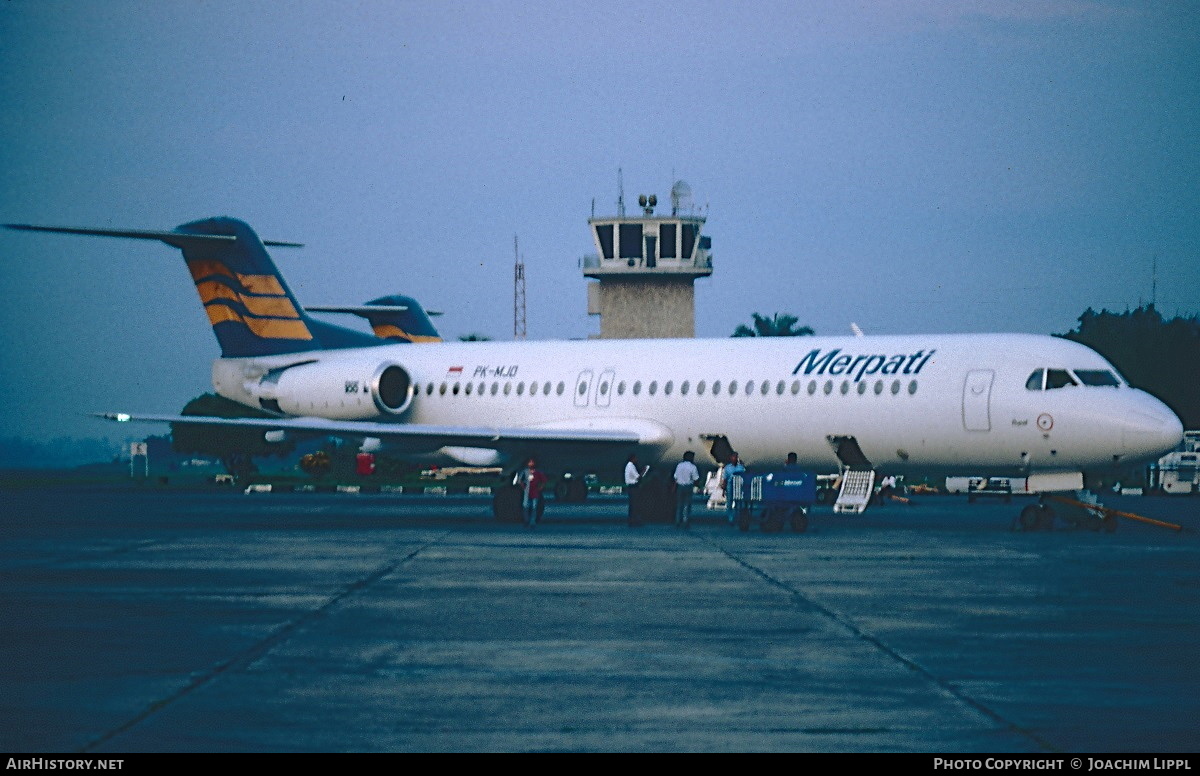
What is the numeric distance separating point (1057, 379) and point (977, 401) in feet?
4.66

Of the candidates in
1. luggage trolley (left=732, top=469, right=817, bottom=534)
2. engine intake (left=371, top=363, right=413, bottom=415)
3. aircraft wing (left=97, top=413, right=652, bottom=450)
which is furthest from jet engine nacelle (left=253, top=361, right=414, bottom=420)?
luggage trolley (left=732, top=469, right=817, bottom=534)

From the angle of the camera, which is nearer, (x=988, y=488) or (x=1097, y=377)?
(x=1097, y=377)

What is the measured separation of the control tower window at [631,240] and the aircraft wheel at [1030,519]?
63.9 m

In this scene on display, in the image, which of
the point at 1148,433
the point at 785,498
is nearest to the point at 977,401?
the point at 1148,433

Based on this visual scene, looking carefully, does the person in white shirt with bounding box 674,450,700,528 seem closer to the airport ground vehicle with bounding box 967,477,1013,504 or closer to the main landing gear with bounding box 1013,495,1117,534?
the main landing gear with bounding box 1013,495,1117,534

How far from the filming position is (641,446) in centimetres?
3369

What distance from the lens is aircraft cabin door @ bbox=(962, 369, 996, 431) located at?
2894 cm

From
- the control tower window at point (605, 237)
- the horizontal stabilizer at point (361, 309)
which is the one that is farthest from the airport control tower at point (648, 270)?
the horizontal stabilizer at point (361, 309)

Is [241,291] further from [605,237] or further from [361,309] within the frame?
[605,237]

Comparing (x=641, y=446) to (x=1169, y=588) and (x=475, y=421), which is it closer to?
(x=475, y=421)

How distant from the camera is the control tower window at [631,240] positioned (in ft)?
303

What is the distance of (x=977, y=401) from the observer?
95.1ft

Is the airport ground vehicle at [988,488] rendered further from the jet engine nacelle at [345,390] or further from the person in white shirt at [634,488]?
the jet engine nacelle at [345,390]
